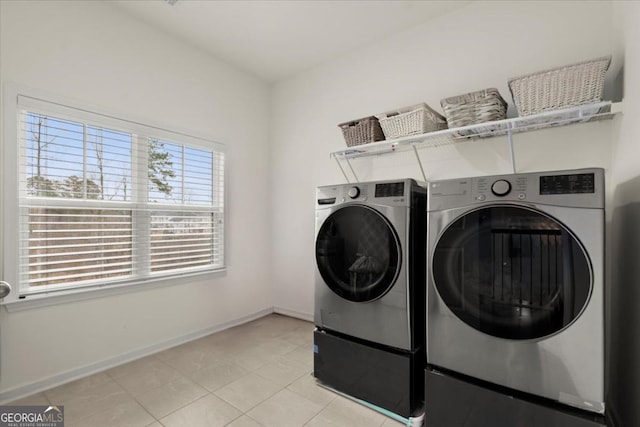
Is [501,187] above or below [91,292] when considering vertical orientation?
above

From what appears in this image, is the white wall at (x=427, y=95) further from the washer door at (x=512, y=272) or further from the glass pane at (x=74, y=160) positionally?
the glass pane at (x=74, y=160)

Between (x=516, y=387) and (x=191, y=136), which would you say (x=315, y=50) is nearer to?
(x=191, y=136)

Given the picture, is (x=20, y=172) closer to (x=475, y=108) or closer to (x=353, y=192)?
(x=353, y=192)

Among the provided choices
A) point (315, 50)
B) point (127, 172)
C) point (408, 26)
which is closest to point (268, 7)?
point (315, 50)

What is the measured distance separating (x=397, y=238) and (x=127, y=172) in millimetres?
2018

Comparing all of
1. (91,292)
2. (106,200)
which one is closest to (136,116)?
(106,200)

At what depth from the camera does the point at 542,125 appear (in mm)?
1659

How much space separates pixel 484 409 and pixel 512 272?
596mm

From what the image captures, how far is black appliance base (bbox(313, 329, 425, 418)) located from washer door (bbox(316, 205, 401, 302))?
0.29 metres

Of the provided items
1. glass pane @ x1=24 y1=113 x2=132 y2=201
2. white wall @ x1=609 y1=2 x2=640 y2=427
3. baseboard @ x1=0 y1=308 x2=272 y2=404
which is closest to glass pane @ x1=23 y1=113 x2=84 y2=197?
glass pane @ x1=24 y1=113 x2=132 y2=201

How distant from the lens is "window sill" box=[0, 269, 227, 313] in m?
1.72

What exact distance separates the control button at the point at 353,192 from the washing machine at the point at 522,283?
422 millimetres

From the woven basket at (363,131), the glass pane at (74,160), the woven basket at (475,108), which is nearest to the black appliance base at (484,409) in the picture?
the woven basket at (475,108)

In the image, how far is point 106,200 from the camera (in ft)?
6.79
